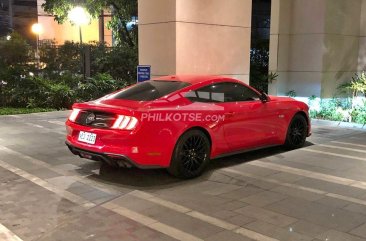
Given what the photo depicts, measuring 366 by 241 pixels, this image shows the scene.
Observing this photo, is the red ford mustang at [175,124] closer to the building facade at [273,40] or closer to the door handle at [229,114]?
the door handle at [229,114]

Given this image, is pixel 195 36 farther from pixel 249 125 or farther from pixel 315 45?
pixel 315 45

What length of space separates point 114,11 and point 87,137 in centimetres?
1329

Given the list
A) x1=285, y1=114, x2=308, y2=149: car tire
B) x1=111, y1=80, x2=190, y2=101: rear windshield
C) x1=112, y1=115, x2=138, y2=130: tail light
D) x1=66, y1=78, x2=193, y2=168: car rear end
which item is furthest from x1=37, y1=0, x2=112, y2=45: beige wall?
x1=112, y1=115, x2=138, y2=130: tail light

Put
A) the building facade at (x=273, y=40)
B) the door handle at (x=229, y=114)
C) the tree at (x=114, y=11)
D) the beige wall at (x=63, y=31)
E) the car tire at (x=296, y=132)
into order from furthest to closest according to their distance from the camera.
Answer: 1. the beige wall at (x=63, y=31)
2. the tree at (x=114, y=11)
3. the building facade at (x=273, y=40)
4. the car tire at (x=296, y=132)
5. the door handle at (x=229, y=114)

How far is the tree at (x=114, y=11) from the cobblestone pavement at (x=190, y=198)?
10.2m

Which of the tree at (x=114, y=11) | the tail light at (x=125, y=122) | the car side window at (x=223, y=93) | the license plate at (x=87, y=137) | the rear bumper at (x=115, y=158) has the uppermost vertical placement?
the tree at (x=114, y=11)

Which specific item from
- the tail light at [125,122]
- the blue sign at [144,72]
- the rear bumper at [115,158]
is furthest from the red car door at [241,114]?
the blue sign at [144,72]

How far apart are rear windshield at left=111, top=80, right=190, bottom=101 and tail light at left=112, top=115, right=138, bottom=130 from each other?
1.92ft

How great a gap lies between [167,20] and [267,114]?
354cm

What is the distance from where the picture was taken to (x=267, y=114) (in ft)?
23.5

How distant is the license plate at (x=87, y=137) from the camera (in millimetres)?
5754

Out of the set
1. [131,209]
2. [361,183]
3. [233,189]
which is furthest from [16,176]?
[361,183]

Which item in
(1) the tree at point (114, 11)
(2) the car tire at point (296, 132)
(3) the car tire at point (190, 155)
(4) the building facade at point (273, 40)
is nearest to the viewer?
(3) the car tire at point (190, 155)

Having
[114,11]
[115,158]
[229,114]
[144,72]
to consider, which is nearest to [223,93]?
[229,114]
